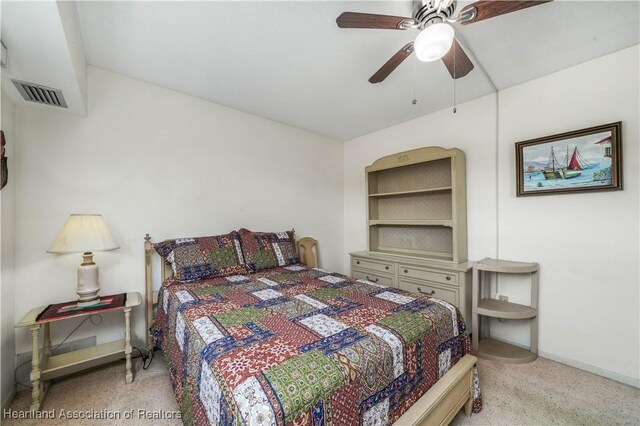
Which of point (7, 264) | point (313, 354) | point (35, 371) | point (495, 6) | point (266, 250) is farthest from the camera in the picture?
point (266, 250)

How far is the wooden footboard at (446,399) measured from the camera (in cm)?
117

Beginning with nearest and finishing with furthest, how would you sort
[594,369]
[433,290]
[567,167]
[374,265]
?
[594,369] → [567,167] → [433,290] → [374,265]

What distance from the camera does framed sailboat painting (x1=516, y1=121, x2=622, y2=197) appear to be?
196 centimetres

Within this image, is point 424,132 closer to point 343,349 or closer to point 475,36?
point 475,36

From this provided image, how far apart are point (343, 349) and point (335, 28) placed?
6.30 ft

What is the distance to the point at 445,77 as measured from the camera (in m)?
2.32

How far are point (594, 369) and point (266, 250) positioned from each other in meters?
2.96

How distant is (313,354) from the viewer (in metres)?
1.02

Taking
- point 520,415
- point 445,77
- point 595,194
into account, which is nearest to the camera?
point 520,415

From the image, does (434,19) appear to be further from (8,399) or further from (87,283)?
(8,399)

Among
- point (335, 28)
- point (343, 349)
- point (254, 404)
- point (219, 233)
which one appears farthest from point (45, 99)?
point (343, 349)

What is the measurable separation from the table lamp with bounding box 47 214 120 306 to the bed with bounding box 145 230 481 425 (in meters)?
0.48

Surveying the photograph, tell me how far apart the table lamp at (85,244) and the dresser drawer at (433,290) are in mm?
2674

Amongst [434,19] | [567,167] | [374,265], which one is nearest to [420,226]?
[374,265]
